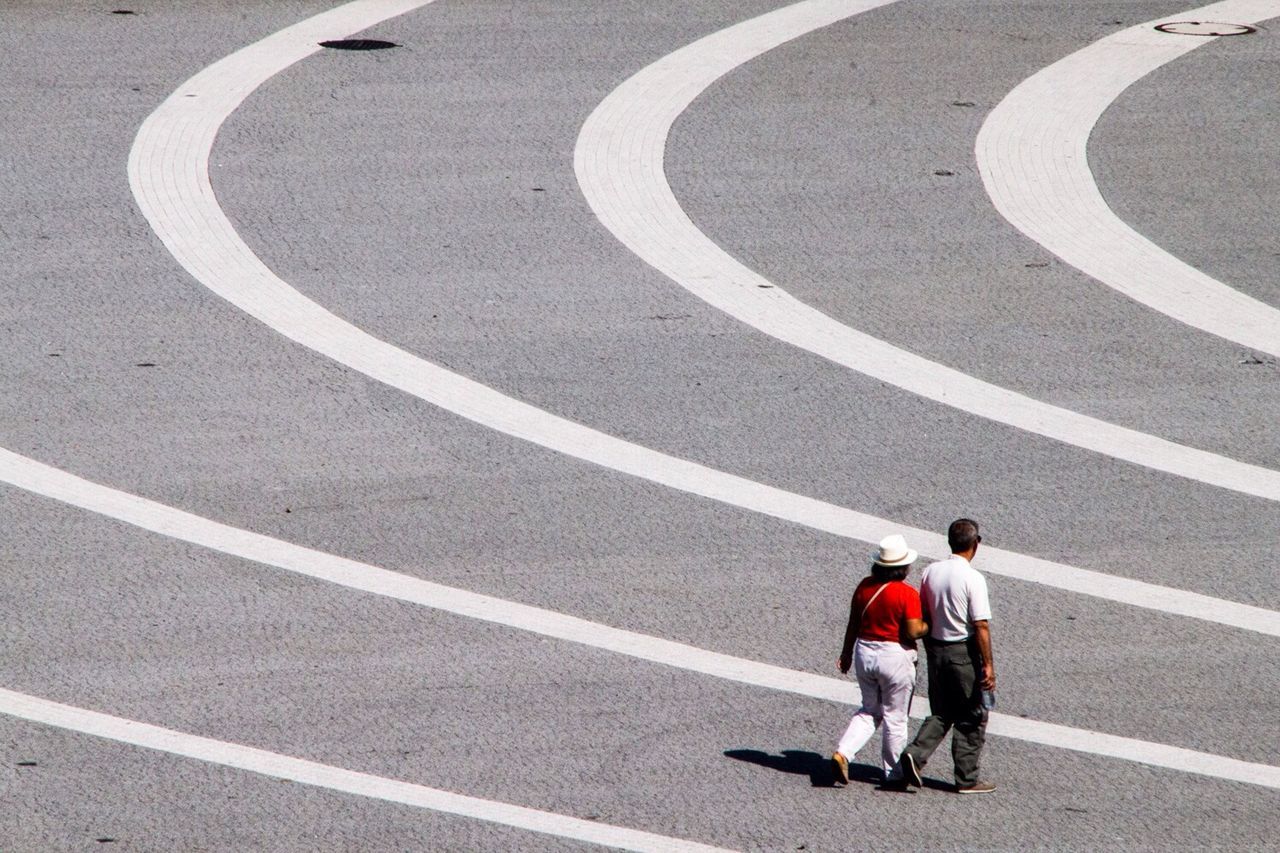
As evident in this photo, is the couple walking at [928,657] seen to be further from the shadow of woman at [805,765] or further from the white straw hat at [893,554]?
the shadow of woman at [805,765]

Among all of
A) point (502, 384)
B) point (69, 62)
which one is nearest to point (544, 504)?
point (502, 384)

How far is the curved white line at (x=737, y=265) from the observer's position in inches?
502

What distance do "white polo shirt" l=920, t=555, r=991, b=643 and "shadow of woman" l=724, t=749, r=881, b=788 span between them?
0.81 meters

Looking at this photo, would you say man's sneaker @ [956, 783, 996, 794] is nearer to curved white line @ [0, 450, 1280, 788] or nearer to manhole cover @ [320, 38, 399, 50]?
curved white line @ [0, 450, 1280, 788]

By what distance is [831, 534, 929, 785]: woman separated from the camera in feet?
28.7

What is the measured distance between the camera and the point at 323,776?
862 cm

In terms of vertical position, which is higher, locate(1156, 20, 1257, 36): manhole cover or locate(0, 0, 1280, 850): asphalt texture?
locate(1156, 20, 1257, 36): manhole cover

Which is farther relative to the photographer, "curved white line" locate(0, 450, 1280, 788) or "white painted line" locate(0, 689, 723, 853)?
"curved white line" locate(0, 450, 1280, 788)

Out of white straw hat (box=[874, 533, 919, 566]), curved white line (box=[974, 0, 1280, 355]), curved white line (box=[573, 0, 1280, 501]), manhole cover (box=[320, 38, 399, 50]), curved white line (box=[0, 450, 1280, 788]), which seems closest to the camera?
white straw hat (box=[874, 533, 919, 566])

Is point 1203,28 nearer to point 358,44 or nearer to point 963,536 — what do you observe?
point 358,44

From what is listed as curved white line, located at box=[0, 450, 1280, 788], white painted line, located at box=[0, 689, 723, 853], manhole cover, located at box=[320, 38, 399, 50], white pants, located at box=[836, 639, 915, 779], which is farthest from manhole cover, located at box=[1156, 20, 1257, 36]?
white painted line, located at box=[0, 689, 723, 853]

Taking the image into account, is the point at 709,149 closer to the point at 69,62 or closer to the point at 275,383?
the point at 275,383

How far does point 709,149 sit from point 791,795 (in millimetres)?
10544

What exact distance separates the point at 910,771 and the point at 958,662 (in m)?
0.59
